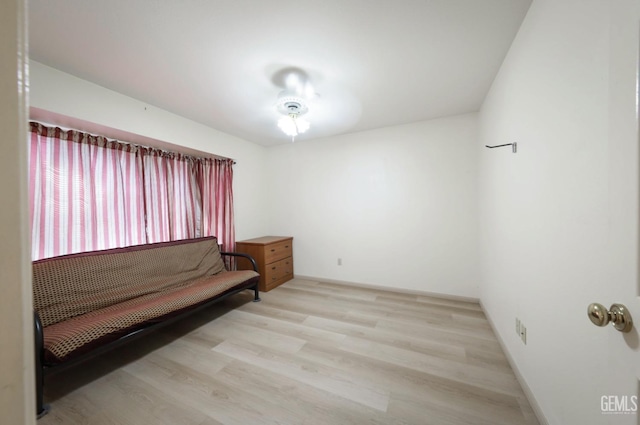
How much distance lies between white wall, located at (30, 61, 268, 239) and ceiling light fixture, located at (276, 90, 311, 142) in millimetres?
1324

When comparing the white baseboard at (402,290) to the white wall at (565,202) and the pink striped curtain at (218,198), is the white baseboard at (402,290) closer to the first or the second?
the white wall at (565,202)

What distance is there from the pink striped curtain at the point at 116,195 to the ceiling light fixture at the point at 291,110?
1.46 meters

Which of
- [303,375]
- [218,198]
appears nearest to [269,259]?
[218,198]

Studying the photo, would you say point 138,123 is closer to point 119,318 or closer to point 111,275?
point 111,275

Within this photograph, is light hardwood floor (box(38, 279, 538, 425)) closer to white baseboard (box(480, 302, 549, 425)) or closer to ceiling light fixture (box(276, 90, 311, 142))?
white baseboard (box(480, 302, 549, 425))

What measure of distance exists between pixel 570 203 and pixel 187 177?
3518mm

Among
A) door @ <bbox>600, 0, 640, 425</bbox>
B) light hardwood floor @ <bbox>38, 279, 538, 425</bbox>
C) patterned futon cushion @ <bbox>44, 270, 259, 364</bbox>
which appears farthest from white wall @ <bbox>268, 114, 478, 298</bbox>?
door @ <bbox>600, 0, 640, 425</bbox>

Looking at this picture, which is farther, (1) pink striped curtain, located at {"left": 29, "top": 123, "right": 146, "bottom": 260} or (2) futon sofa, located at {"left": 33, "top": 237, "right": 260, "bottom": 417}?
(1) pink striped curtain, located at {"left": 29, "top": 123, "right": 146, "bottom": 260}

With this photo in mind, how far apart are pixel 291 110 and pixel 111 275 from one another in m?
2.31

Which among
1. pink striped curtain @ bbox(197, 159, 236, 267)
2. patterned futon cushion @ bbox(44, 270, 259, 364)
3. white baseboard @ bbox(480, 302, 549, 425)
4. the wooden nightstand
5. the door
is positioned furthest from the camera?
the wooden nightstand

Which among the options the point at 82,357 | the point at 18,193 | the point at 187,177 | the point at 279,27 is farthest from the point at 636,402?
the point at 187,177

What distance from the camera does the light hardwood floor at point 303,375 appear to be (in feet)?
4.17

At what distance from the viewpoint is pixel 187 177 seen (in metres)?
2.93

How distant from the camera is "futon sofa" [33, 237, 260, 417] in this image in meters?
1.40
